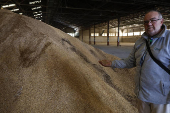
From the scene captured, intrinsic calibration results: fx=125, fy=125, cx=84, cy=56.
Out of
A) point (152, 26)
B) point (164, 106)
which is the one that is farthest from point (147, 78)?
point (152, 26)

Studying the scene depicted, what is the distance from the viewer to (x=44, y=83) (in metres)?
1.96

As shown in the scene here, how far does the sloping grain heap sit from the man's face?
120 centimetres

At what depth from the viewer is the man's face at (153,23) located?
1.24 m

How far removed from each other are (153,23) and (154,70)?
47 cm

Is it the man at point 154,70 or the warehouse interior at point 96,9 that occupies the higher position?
the warehouse interior at point 96,9

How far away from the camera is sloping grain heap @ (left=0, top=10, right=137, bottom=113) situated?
5.68 feet

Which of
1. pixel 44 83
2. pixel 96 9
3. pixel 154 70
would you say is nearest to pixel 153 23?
pixel 154 70

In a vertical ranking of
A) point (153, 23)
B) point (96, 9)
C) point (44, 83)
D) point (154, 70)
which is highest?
Answer: point (96, 9)

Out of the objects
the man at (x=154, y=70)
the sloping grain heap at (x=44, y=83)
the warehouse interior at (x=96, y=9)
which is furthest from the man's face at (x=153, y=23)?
the warehouse interior at (x=96, y=9)

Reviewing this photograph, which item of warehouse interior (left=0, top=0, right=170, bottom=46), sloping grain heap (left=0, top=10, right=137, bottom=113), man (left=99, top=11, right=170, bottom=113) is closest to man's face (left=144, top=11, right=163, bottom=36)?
man (left=99, top=11, right=170, bottom=113)

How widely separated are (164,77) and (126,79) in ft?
7.60

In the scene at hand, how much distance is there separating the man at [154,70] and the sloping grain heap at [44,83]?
0.69 metres

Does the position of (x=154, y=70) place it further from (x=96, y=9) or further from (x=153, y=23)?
(x=96, y=9)

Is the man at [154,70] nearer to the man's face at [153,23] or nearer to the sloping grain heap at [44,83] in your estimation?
the man's face at [153,23]
